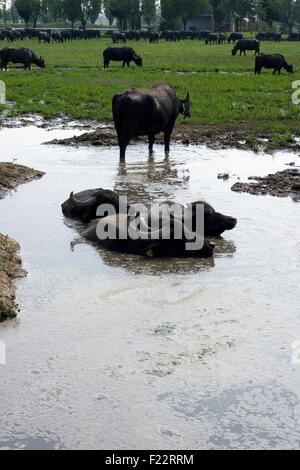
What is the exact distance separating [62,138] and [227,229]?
23.4 feet

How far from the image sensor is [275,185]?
1008 cm

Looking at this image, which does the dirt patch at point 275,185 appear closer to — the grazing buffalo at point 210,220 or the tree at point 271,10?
the grazing buffalo at point 210,220

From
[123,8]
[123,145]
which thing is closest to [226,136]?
[123,145]

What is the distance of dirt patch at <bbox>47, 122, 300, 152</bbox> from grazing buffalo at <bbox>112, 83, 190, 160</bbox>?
1.34 m

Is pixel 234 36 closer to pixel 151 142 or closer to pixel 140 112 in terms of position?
pixel 151 142

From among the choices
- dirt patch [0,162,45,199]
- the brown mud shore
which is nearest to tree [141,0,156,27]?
dirt patch [0,162,45,199]

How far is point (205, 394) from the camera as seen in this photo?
445 centimetres

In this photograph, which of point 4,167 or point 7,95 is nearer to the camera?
point 4,167

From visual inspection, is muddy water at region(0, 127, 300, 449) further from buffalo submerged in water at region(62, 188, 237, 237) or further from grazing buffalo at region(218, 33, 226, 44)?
grazing buffalo at region(218, 33, 226, 44)

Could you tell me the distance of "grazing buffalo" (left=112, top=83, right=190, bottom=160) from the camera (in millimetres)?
11594

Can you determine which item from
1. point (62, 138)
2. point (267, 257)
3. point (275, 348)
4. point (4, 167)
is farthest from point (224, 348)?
point (62, 138)
